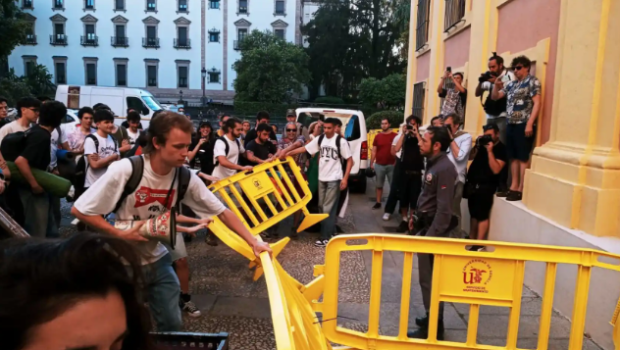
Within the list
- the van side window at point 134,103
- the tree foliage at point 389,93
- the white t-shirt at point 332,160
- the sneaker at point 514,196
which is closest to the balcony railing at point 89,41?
the tree foliage at point 389,93

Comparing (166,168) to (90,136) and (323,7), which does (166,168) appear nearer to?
(90,136)

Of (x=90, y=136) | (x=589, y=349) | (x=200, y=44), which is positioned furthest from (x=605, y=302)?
(x=200, y=44)

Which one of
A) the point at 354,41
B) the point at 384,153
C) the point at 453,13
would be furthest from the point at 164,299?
the point at 354,41

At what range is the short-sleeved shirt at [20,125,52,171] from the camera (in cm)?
512

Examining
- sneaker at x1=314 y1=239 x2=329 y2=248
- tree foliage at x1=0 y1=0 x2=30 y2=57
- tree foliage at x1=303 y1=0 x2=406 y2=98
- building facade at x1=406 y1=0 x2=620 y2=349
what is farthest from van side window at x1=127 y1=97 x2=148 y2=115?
tree foliage at x1=303 y1=0 x2=406 y2=98

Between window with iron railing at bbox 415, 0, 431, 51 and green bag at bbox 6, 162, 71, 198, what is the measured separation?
36.5 feet

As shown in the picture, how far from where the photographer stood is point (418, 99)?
48.6ft

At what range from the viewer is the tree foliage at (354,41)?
55844 millimetres

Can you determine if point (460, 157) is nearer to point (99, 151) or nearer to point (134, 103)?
point (99, 151)

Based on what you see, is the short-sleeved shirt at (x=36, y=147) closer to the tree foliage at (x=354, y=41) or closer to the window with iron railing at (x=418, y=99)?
the window with iron railing at (x=418, y=99)

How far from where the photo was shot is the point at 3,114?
7293 millimetres

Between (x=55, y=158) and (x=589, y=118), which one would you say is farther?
(x=55, y=158)

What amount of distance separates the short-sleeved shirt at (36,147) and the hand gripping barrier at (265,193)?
77.0 inches

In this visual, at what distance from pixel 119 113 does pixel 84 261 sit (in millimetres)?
22009
